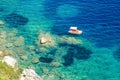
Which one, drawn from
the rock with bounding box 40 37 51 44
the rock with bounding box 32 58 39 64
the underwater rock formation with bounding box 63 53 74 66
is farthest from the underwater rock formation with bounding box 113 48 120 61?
the rock with bounding box 32 58 39 64

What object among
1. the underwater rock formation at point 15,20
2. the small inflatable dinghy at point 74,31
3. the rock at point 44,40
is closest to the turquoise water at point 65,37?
the underwater rock formation at point 15,20

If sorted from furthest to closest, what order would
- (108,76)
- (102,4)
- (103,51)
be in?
(102,4), (103,51), (108,76)

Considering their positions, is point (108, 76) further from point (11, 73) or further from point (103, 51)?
point (11, 73)

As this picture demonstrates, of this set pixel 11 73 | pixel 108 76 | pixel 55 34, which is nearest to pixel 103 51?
pixel 108 76

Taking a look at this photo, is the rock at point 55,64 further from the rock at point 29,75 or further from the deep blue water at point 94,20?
the deep blue water at point 94,20

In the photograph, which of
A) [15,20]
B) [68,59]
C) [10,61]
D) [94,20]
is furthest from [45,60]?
[94,20]

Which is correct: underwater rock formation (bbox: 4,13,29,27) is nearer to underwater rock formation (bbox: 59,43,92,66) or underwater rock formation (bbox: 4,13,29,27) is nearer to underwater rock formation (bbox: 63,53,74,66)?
underwater rock formation (bbox: 59,43,92,66)

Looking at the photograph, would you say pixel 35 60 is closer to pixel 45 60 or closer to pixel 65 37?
pixel 45 60
